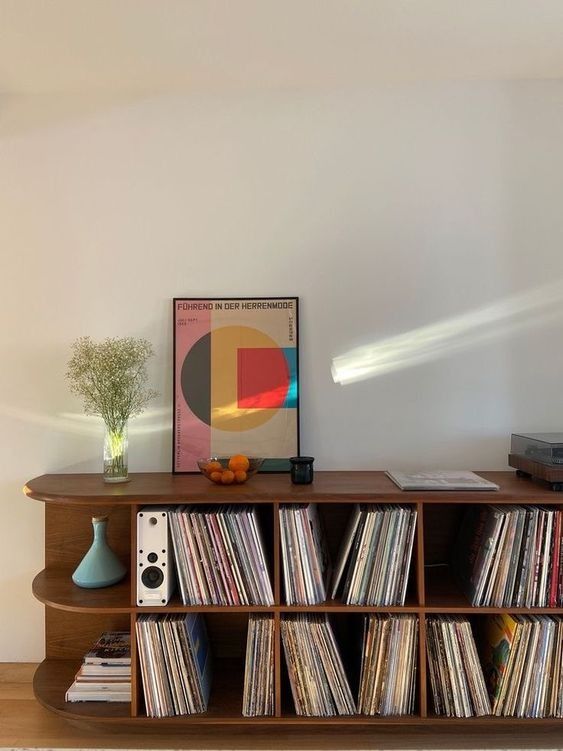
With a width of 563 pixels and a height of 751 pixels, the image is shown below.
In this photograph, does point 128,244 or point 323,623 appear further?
point 128,244

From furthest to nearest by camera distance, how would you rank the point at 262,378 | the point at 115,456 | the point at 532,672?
1. the point at 262,378
2. the point at 115,456
3. the point at 532,672

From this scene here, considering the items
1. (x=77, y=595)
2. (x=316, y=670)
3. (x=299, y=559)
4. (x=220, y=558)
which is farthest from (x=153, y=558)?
(x=316, y=670)

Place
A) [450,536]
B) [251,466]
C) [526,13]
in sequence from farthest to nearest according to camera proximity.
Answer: [450,536], [251,466], [526,13]

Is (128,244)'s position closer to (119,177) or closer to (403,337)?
(119,177)

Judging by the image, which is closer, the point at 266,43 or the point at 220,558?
the point at 220,558

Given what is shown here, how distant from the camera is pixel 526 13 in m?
1.72

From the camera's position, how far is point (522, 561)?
1.70 m

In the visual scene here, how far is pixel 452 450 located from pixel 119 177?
63.2 inches

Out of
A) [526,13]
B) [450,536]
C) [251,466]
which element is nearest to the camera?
[526,13]

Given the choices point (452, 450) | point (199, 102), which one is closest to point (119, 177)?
point (199, 102)

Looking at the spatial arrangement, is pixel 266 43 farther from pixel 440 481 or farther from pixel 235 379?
pixel 440 481

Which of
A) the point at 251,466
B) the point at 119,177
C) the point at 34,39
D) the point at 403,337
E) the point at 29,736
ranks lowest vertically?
the point at 29,736

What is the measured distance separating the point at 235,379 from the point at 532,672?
1.33 meters

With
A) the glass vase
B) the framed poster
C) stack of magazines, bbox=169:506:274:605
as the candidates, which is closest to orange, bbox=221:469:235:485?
stack of magazines, bbox=169:506:274:605
